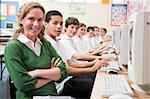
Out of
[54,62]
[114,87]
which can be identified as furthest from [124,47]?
[114,87]

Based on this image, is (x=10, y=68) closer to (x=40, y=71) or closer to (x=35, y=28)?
(x=40, y=71)

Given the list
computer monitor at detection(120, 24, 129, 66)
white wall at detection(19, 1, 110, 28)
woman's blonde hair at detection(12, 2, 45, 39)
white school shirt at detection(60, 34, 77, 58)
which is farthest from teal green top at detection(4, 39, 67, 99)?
white wall at detection(19, 1, 110, 28)

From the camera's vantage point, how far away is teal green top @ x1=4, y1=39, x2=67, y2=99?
5.24 feet

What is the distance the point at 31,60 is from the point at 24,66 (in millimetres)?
57

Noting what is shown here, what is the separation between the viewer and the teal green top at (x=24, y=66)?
1.60 metres

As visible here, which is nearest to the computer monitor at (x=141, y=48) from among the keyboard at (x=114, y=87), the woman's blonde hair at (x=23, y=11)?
the keyboard at (x=114, y=87)

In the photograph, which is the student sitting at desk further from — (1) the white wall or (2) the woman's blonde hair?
(1) the white wall

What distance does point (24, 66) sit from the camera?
1668mm

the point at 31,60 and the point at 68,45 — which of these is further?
the point at 68,45

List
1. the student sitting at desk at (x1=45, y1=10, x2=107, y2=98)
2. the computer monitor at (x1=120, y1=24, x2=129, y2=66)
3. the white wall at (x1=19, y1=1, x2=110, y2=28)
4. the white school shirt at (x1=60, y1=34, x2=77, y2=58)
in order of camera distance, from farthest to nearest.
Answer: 1. the white wall at (x1=19, y1=1, x2=110, y2=28)
2. the white school shirt at (x1=60, y1=34, x2=77, y2=58)
3. the student sitting at desk at (x1=45, y1=10, x2=107, y2=98)
4. the computer monitor at (x1=120, y1=24, x2=129, y2=66)

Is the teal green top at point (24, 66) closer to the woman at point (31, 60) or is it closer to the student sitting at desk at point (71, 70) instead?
the woman at point (31, 60)

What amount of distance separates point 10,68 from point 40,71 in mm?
177

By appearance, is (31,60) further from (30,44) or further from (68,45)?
(68,45)

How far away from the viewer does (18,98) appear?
5.44 feet
